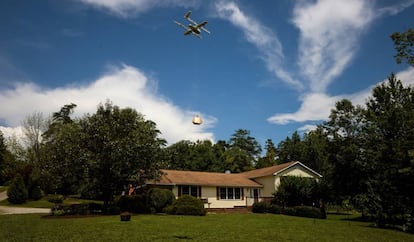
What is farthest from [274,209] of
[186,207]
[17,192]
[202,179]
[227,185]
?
[17,192]

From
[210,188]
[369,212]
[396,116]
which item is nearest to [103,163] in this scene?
[210,188]

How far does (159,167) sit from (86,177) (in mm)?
5592

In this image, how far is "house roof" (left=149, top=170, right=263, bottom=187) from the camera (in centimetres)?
3044

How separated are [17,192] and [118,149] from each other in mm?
19366

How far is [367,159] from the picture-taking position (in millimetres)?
28562

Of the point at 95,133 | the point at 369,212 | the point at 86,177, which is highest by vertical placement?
the point at 95,133

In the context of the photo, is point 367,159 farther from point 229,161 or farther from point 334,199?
point 229,161

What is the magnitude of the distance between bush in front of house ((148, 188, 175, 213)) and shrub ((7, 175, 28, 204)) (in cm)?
1750

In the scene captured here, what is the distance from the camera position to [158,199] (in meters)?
26.0

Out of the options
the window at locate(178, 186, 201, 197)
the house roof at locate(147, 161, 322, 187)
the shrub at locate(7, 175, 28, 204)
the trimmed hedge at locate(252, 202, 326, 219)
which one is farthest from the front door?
the shrub at locate(7, 175, 28, 204)

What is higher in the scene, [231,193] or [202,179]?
[202,179]

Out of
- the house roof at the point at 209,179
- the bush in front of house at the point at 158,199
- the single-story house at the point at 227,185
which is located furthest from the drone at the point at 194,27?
the single-story house at the point at 227,185

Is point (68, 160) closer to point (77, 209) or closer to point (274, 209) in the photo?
point (77, 209)

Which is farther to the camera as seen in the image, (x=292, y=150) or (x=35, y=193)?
(x=292, y=150)
